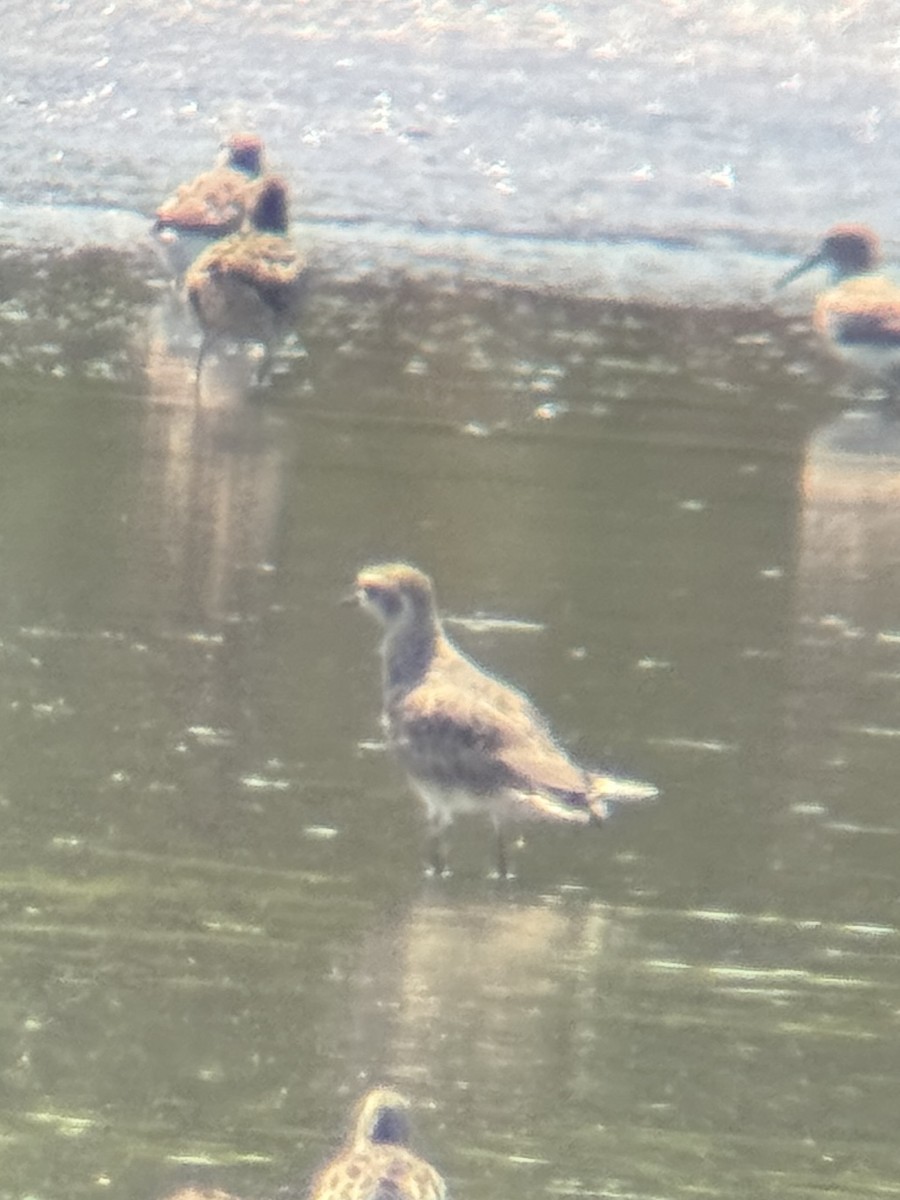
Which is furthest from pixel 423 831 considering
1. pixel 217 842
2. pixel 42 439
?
pixel 42 439

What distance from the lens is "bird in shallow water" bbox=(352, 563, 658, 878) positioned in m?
7.14

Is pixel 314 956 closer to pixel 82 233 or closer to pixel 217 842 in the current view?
pixel 217 842

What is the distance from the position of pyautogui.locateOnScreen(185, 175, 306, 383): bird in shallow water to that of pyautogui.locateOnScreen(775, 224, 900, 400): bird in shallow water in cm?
231

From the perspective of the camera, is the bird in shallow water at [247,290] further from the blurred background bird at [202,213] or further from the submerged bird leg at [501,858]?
the submerged bird leg at [501,858]

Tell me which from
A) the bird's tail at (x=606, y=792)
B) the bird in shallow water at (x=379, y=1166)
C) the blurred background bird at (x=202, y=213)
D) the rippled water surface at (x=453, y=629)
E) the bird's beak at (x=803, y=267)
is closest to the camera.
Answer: the bird in shallow water at (x=379, y=1166)

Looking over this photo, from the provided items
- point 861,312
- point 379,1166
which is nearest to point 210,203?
point 861,312

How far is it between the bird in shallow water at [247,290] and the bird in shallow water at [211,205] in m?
1.22

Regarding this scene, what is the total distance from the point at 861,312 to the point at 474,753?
6398 mm

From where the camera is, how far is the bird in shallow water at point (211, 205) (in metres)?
14.3

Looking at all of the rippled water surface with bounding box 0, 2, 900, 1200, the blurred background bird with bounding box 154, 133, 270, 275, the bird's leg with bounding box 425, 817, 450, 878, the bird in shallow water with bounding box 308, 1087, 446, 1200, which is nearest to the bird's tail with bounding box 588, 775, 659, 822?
the rippled water surface with bounding box 0, 2, 900, 1200

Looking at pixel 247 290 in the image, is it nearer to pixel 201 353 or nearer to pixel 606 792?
pixel 201 353

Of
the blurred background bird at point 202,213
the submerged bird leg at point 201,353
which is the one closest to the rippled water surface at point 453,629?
the submerged bird leg at point 201,353

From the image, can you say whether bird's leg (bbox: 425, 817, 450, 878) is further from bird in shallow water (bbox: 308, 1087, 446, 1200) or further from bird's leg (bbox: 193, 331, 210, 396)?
bird's leg (bbox: 193, 331, 210, 396)

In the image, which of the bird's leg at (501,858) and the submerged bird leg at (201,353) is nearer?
the bird's leg at (501,858)
